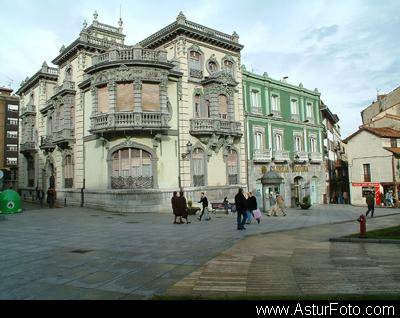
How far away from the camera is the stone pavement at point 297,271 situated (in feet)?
20.7

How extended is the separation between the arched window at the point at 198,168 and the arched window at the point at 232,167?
9.32 feet

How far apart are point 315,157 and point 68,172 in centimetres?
2467

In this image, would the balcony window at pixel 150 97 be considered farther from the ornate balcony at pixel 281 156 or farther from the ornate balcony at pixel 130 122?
the ornate balcony at pixel 281 156

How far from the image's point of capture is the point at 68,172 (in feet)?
93.8

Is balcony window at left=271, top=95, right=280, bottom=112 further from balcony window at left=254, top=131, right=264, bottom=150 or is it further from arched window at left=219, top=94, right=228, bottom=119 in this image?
arched window at left=219, top=94, right=228, bottom=119

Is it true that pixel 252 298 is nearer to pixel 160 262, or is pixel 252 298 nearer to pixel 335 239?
pixel 160 262

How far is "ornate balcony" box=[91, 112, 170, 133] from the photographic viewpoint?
22.5 meters

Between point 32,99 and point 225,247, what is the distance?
3333cm

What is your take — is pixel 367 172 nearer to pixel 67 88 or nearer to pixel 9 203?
pixel 67 88

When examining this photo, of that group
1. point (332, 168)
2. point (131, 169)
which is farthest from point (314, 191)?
point (131, 169)

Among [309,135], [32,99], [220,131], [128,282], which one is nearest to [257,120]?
[220,131]

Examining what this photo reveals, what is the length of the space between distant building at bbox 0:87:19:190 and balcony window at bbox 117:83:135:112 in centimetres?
4736

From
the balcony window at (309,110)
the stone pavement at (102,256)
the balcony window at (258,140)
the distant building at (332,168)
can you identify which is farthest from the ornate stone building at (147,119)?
the distant building at (332,168)
